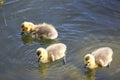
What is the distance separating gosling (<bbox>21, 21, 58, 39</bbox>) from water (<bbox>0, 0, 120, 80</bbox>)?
4.9 inches

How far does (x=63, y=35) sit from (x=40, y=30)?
460mm

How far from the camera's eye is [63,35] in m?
7.96

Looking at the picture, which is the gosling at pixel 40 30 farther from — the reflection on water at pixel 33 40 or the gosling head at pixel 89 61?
the gosling head at pixel 89 61

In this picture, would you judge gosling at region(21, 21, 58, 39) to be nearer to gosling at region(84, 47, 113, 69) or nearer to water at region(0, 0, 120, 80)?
water at region(0, 0, 120, 80)

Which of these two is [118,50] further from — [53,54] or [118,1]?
[118,1]

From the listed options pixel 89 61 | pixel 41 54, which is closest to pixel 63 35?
pixel 41 54

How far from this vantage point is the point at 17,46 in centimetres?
770

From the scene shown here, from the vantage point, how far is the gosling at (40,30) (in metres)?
7.84

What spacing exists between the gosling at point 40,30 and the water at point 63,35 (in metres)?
0.12

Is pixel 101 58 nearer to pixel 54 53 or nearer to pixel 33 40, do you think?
pixel 54 53

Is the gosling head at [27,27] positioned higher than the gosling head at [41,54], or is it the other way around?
the gosling head at [27,27]

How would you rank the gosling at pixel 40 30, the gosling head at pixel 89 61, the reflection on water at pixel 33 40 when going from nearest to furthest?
the gosling head at pixel 89 61 → the gosling at pixel 40 30 → the reflection on water at pixel 33 40

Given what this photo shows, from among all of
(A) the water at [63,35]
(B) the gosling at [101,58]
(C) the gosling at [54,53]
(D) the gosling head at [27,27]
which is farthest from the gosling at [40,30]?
(B) the gosling at [101,58]

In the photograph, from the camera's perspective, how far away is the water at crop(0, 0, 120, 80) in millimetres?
6996
